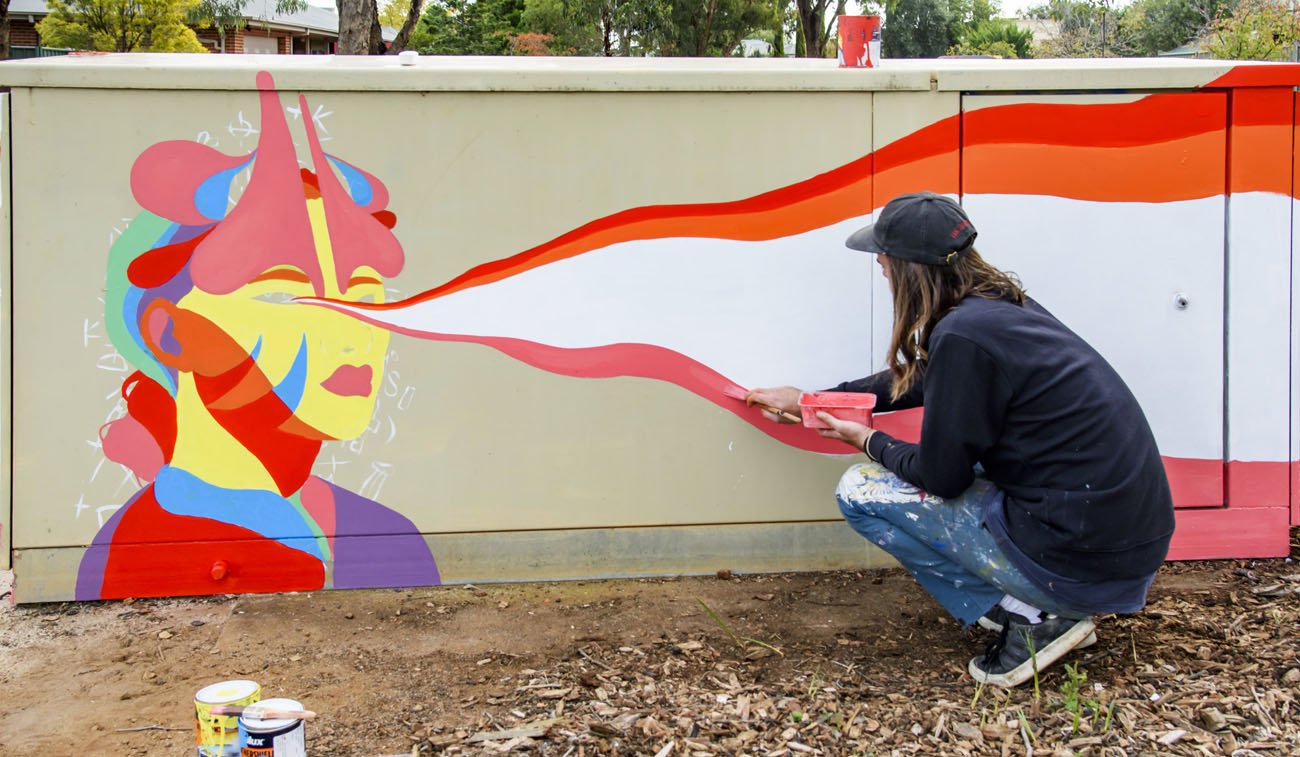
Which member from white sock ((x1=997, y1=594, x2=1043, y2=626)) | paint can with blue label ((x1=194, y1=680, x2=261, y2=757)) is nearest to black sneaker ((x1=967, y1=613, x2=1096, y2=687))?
white sock ((x1=997, y1=594, x2=1043, y2=626))

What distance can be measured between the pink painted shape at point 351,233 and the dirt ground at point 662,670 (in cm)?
118

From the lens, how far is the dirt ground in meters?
2.90

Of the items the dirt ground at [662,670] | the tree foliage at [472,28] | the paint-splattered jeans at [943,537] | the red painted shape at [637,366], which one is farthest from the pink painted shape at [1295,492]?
the tree foliage at [472,28]

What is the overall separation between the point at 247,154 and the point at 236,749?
6.82 feet

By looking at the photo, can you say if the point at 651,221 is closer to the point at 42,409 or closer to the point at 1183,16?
the point at 42,409

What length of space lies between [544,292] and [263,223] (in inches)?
39.1

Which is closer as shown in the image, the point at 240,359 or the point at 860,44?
the point at 240,359

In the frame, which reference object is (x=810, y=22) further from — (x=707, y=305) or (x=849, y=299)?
(x=707, y=305)

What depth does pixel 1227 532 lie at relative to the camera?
4152mm

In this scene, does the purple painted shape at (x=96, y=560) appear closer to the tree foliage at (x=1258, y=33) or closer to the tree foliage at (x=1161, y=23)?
the tree foliage at (x=1258, y=33)

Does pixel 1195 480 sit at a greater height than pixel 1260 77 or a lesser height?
lesser

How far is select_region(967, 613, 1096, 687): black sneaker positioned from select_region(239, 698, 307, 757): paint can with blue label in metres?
1.89

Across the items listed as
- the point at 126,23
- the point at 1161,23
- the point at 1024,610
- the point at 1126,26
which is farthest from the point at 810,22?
the point at 1161,23

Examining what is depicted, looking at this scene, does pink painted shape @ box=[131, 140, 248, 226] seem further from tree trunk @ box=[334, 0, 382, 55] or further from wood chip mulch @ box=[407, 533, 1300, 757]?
tree trunk @ box=[334, 0, 382, 55]
